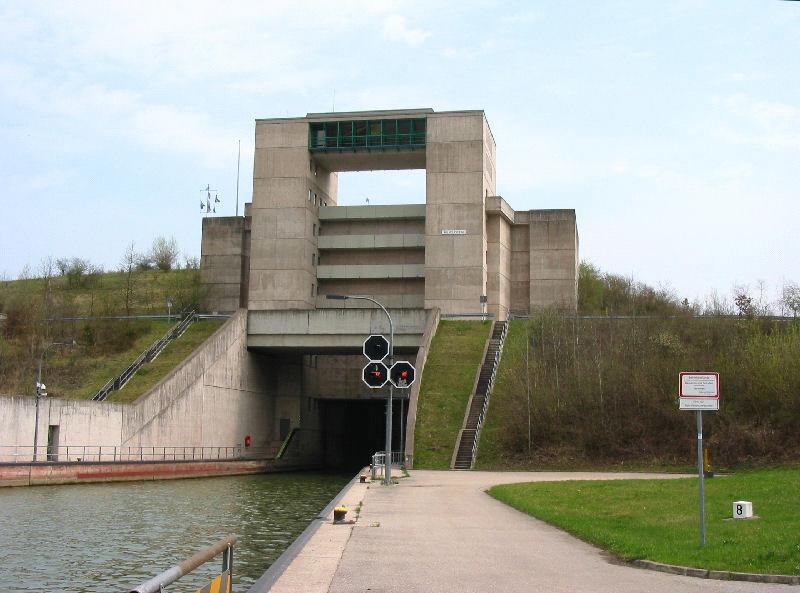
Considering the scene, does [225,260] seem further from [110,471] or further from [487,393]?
[110,471]

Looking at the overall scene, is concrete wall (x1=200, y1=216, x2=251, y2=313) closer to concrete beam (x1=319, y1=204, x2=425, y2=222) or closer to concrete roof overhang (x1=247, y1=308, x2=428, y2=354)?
concrete beam (x1=319, y1=204, x2=425, y2=222)

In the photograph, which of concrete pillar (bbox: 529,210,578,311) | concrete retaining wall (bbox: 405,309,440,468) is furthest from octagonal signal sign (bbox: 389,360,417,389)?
concrete pillar (bbox: 529,210,578,311)

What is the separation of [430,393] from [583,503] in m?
25.5

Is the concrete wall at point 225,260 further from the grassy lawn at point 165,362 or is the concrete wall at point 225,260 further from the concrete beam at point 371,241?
the concrete beam at point 371,241

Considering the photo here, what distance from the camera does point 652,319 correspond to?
173 feet

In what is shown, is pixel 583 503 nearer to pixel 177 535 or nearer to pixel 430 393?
pixel 177 535

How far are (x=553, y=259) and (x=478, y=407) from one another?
2502cm

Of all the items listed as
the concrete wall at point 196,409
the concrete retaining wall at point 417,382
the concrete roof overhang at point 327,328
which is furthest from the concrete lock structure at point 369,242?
the concrete retaining wall at point 417,382

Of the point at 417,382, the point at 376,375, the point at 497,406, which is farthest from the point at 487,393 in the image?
the point at 376,375

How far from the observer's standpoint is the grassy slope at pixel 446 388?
4116 centimetres

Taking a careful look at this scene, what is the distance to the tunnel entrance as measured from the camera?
64188 millimetres

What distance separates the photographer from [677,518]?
56.2ft

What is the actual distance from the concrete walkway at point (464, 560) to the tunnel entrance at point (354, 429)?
139 ft

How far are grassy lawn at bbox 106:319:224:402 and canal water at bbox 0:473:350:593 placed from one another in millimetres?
11912
